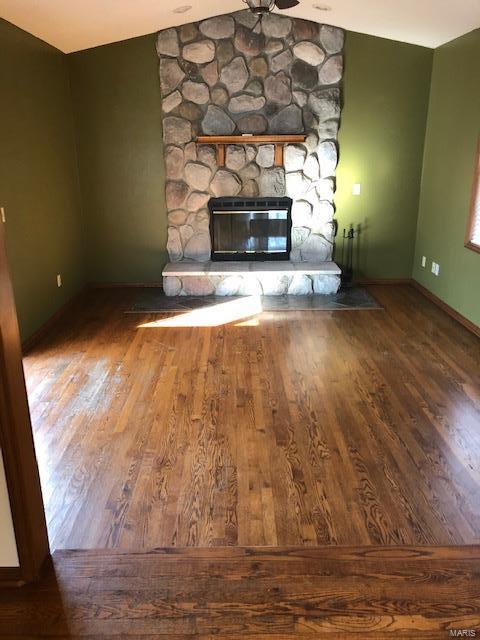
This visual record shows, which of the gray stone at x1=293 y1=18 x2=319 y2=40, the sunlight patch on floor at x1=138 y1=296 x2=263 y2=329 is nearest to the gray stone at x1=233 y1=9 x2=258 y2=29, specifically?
the gray stone at x1=293 y1=18 x2=319 y2=40

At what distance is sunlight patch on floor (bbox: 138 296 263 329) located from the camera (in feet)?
16.3

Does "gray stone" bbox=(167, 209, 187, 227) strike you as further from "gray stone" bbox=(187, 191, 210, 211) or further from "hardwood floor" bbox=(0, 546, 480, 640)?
"hardwood floor" bbox=(0, 546, 480, 640)

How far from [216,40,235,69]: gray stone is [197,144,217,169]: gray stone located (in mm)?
844

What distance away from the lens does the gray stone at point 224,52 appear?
18.0 feet

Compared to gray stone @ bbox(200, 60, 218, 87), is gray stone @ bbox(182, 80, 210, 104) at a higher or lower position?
lower

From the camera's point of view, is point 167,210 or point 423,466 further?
point 167,210

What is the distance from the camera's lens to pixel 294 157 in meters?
5.80

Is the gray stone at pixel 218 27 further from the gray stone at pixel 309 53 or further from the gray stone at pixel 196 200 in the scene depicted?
the gray stone at pixel 196 200

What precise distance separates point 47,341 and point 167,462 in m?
2.34

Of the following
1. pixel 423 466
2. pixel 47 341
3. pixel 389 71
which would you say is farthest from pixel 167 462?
pixel 389 71

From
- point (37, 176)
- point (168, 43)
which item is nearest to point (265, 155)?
point (168, 43)

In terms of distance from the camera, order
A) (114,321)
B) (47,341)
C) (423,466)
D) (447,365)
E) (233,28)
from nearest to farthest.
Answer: (423,466) → (447,365) → (47,341) → (114,321) → (233,28)

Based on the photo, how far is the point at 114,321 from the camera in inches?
201

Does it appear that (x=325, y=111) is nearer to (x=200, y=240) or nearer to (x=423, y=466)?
(x=200, y=240)
